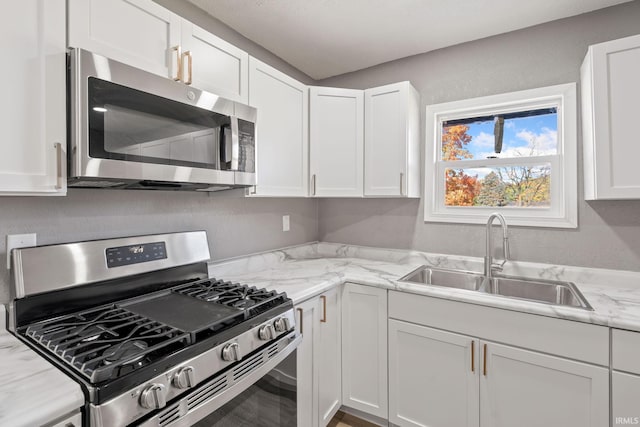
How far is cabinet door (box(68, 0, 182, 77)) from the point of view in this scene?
3.47ft

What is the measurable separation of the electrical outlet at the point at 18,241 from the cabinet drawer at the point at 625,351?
90.5 inches

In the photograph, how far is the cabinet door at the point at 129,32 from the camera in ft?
3.47

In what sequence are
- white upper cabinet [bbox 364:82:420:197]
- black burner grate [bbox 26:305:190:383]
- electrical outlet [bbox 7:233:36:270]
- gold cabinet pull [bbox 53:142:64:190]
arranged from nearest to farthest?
black burner grate [bbox 26:305:190:383] < gold cabinet pull [bbox 53:142:64:190] < electrical outlet [bbox 7:233:36:270] < white upper cabinet [bbox 364:82:420:197]

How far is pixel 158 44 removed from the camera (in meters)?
1.28

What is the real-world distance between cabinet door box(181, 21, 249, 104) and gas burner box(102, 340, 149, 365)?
40.3 inches

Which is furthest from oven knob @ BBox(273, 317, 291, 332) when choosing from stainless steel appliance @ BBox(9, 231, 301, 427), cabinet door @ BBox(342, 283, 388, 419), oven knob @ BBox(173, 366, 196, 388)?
cabinet door @ BBox(342, 283, 388, 419)

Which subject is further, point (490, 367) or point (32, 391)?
point (490, 367)

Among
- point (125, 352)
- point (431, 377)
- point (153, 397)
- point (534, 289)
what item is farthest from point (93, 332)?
point (534, 289)

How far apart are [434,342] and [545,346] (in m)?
0.49

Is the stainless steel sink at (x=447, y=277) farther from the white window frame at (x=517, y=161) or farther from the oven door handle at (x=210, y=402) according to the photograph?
the oven door handle at (x=210, y=402)

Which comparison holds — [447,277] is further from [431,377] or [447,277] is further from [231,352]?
[231,352]

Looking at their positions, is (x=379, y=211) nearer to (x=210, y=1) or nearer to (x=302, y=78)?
(x=302, y=78)

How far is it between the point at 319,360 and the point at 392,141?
147 centimetres

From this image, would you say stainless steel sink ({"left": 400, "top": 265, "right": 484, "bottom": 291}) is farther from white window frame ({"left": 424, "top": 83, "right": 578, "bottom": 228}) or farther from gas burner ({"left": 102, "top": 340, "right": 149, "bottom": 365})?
gas burner ({"left": 102, "top": 340, "right": 149, "bottom": 365})
